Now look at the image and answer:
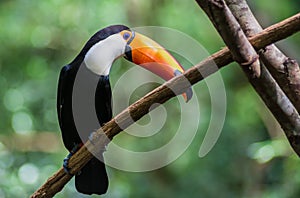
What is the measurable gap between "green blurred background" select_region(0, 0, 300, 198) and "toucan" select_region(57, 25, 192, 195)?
1465 millimetres

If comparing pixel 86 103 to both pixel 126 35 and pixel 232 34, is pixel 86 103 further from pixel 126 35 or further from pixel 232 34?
pixel 232 34

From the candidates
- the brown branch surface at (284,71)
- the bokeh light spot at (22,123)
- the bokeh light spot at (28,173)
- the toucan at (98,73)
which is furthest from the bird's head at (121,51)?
the bokeh light spot at (22,123)

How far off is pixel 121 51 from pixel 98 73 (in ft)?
0.38

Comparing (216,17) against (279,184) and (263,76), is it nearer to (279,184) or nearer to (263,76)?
(263,76)

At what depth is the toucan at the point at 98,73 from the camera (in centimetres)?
221

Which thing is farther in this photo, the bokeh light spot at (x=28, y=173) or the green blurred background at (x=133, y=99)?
the green blurred background at (x=133, y=99)

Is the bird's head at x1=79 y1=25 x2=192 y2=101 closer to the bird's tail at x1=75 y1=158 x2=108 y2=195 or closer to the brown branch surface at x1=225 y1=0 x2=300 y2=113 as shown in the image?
the bird's tail at x1=75 y1=158 x2=108 y2=195

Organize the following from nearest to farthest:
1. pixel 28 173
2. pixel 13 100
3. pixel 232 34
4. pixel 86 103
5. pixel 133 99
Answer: pixel 232 34, pixel 86 103, pixel 28 173, pixel 133 99, pixel 13 100

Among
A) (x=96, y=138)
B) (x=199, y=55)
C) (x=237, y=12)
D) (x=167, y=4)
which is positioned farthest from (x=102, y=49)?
(x=167, y=4)

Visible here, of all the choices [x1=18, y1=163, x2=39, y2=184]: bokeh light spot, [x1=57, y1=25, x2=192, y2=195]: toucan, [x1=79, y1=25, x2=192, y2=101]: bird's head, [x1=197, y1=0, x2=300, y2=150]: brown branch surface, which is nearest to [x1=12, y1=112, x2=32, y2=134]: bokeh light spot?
[x1=18, y1=163, x2=39, y2=184]: bokeh light spot

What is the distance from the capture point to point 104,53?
2221 millimetres

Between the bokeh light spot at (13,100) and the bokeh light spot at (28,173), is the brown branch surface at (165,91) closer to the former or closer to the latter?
the bokeh light spot at (28,173)

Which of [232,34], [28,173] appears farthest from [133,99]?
[232,34]

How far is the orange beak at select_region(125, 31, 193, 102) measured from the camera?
215 cm
